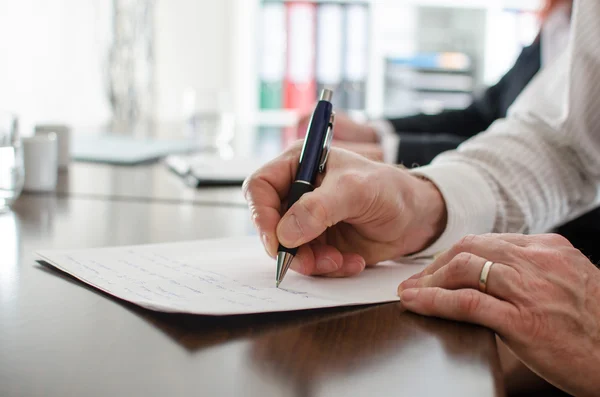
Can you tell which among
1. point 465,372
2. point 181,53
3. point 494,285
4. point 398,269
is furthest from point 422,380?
point 181,53

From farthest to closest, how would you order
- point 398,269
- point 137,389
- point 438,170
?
1. point 438,170
2. point 398,269
3. point 137,389

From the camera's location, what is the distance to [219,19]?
10.9 ft

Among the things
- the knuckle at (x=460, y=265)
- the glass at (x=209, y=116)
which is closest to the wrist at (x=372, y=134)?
the glass at (x=209, y=116)

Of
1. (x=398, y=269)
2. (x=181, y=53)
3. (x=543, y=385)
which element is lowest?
(x=543, y=385)

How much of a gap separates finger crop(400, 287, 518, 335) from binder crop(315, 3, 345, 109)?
2.95 metres

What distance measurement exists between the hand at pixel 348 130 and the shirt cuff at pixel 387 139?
0.03m

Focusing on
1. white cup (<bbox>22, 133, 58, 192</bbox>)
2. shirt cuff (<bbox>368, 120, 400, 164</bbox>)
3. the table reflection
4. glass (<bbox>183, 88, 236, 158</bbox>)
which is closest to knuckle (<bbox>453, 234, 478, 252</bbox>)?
the table reflection

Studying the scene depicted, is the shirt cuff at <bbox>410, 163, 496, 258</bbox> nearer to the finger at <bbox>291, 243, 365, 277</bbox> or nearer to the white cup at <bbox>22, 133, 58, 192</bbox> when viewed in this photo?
the finger at <bbox>291, 243, 365, 277</bbox>

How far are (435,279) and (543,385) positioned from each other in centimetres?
35

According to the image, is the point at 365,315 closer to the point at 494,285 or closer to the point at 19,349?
the point at 494,285

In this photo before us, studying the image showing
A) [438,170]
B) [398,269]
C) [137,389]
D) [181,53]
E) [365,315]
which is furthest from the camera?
[181,53]

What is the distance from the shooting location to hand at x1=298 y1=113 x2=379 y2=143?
5.26ft

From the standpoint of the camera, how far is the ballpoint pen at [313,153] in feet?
2.09

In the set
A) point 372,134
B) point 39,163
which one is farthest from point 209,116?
point 39,163
